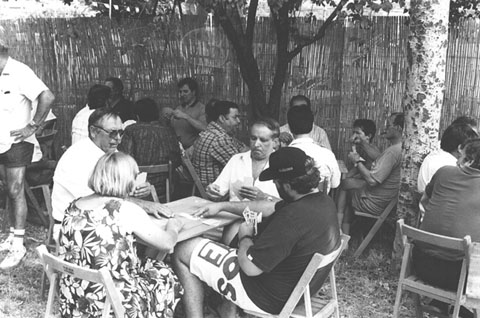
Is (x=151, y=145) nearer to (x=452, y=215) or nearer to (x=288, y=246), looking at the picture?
(x=288, y=246)

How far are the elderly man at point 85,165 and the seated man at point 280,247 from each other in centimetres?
61

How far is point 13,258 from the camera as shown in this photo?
5109 millimetres

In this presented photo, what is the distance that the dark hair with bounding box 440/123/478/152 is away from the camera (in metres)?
4.35

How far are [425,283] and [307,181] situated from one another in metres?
1.17

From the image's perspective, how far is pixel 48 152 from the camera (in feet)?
22.9

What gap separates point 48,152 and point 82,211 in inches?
165

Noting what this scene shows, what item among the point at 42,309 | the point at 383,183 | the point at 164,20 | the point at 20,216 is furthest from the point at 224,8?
the point at 42,309

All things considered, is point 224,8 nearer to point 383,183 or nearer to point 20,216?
point 383,183

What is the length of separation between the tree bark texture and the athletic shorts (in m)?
3.27

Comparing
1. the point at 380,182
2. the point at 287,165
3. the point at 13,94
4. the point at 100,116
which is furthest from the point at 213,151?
the point at 287,165

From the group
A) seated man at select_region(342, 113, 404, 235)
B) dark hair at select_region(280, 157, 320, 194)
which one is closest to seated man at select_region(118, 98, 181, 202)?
seated man at select_region(342, 113, 404, 235)

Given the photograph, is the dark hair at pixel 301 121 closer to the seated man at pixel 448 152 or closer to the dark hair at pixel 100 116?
the seated man at pixel 448 152

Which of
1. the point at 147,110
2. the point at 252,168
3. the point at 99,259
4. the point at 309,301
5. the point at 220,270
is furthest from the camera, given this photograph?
the point at 147,110

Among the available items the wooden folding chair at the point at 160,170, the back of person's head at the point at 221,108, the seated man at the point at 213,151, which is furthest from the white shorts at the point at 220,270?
the back of person's head at the point at 221,108
